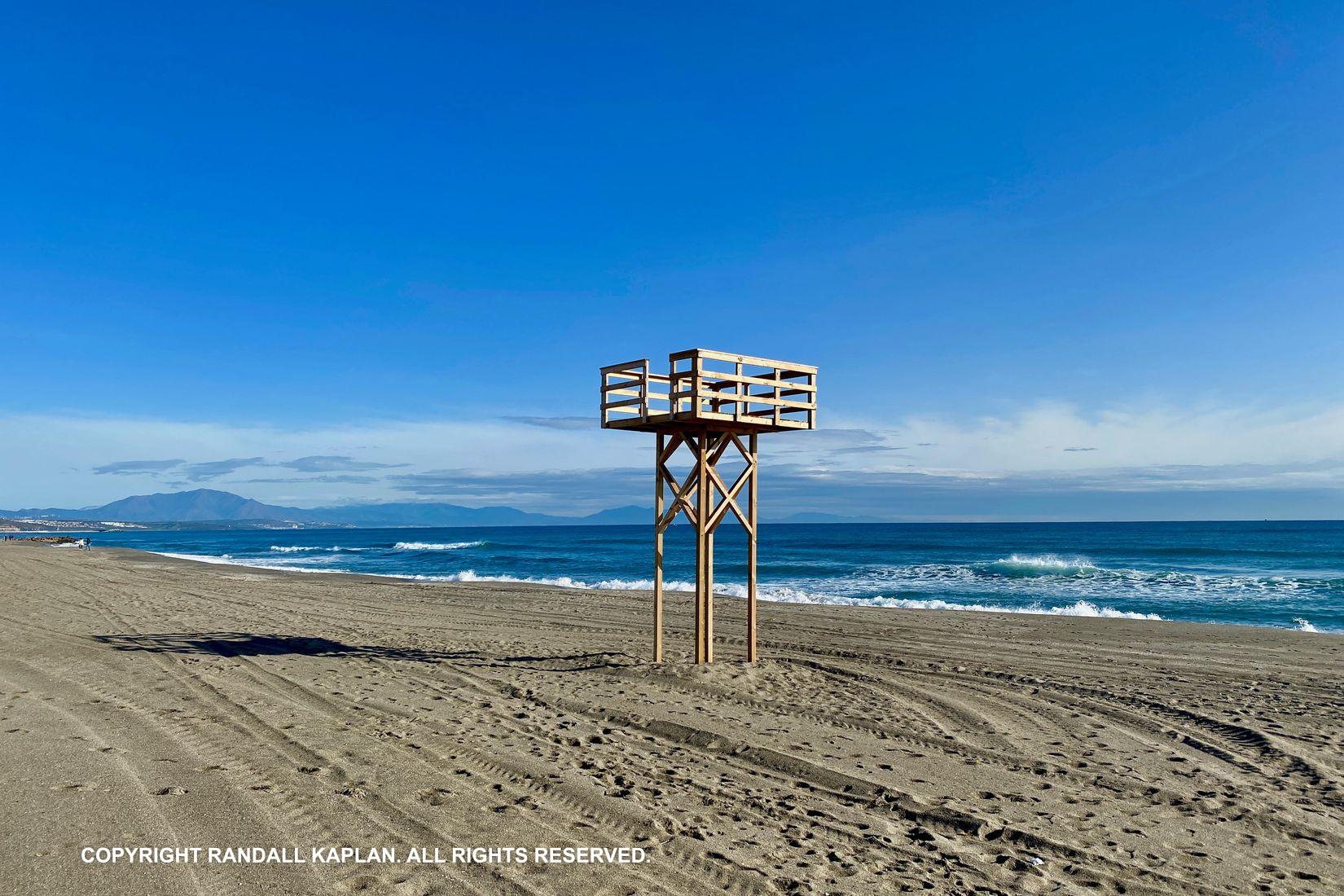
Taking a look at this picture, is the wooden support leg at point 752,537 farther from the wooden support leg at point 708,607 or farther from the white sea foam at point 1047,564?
the white sea foam at point 1047,564

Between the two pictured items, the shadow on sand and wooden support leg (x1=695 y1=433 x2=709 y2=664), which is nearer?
wooden support leg (x1=695 y1=433 x2=709 y2=664)

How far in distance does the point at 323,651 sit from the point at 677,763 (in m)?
8.07

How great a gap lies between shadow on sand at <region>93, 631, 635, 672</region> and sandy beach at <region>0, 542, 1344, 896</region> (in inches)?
3.5

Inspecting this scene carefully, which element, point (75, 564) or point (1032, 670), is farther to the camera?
point (75, 564)

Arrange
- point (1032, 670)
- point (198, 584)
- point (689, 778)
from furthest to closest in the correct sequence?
point (198, 584)
point (1032, 670)
point (689, 778)

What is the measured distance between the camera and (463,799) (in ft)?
19.6

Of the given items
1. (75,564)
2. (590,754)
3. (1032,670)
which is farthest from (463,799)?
(75,564)

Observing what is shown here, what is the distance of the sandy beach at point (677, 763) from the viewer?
16.3 ft

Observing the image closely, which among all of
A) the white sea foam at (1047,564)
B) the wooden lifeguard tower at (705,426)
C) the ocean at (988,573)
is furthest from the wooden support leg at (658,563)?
the white sea foam at (1047,564)

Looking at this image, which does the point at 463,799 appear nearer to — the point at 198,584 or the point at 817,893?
the point at 817,893

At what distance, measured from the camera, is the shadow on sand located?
1195 centimetres

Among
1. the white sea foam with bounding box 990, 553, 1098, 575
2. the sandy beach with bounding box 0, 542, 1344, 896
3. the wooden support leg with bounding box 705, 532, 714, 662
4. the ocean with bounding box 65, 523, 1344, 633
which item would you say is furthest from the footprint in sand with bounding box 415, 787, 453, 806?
the white sea foam with bounding box 990, 553, 1098, 575

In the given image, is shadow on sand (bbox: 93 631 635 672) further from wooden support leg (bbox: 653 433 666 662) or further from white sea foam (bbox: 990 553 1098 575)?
white sea foam (bbox: 990 553 1098 575)

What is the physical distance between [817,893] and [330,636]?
12.1 m
